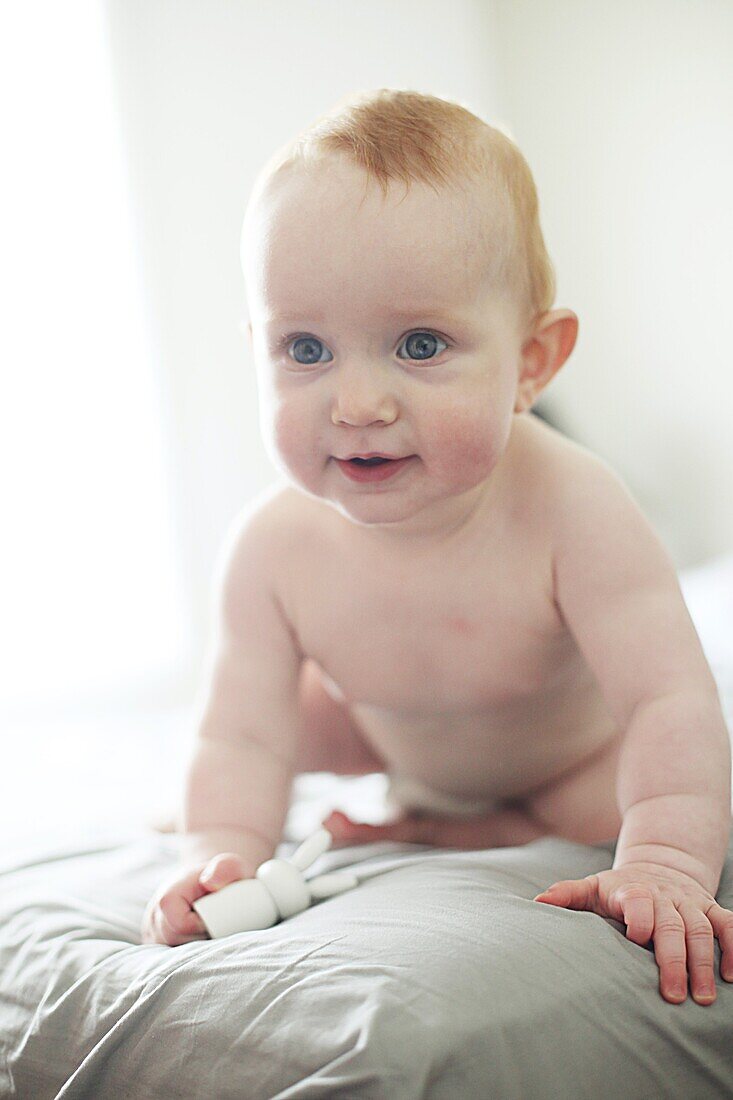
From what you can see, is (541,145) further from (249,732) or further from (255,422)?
(249,732)

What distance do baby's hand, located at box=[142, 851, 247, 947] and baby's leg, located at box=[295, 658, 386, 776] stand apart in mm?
277

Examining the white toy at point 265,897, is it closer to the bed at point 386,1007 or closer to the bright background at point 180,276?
the bed at point 386,1007

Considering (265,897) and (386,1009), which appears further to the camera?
(265,897)

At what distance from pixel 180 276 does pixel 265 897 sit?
235 cm

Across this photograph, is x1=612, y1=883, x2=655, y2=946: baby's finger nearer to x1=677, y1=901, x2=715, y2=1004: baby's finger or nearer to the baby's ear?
x1=677, y1=901, x2=715, y2=1004: baby's finger

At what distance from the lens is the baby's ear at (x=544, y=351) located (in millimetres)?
913

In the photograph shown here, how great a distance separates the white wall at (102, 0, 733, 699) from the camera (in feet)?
7.64

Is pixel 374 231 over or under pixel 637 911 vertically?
over

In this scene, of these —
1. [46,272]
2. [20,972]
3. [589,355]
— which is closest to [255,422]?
[46,272]

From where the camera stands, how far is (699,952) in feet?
2.24

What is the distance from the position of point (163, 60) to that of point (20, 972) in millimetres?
2526

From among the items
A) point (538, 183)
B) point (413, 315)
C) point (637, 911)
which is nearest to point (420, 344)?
point (413, 315)

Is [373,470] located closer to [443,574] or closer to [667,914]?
[443,574]

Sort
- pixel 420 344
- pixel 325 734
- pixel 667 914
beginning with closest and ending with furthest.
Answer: pixel 667 914 → pixel 420 344 → pixel 325 734
